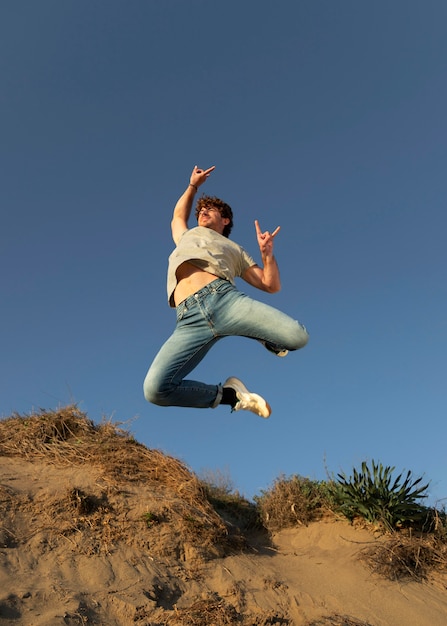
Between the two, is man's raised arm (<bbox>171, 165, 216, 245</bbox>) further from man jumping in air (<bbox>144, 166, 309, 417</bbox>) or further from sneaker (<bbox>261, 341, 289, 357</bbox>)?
sneaker (<bbox>261, 341, 289, 357</bbox>)

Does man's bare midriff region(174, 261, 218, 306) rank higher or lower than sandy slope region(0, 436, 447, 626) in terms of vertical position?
higher

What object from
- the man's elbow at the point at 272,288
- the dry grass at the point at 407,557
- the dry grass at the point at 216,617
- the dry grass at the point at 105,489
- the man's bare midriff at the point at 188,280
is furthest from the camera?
the dry grass at the point at 407,557

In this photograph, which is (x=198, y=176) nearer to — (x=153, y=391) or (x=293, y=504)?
(x=153, y=391)

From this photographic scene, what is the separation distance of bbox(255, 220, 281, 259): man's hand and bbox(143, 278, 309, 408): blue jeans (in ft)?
1.93

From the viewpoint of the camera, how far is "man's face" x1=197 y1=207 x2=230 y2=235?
5227 millimetres

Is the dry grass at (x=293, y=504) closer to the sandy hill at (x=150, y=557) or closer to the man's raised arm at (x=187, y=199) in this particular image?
the sandy hill at (x=150, y=557)

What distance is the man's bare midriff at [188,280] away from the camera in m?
4.42

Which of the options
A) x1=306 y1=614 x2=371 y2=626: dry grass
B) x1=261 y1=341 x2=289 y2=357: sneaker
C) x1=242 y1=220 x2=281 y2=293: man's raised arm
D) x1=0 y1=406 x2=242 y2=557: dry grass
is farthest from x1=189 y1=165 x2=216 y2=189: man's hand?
x1=306 y1=614 x2=371 y2=626: dry grass

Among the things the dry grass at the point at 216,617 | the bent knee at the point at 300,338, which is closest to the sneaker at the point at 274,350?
the bent knee at the point at 300,338

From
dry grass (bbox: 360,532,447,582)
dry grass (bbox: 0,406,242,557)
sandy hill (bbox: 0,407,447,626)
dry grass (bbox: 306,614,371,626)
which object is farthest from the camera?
dry grass (bbox: 360,532,447,582)

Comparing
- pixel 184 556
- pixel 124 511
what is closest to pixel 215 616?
pixel 184 556

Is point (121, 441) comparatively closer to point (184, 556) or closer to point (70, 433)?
point (70, 433)

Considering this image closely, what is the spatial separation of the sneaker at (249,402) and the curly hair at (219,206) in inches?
69.6

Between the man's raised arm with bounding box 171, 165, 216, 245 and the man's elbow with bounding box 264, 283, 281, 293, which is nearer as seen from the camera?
the man's elbow with bounding box 264, 283, 281, 293
